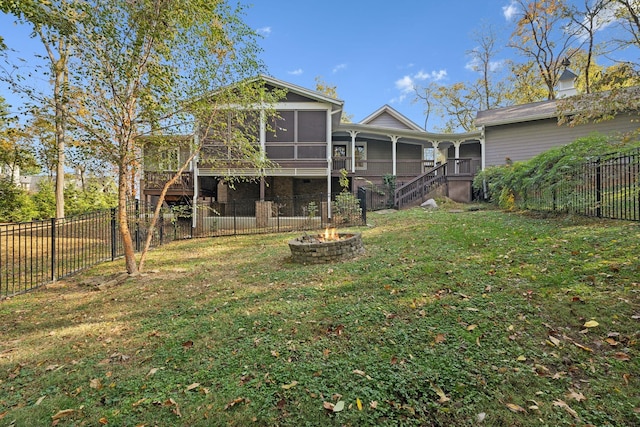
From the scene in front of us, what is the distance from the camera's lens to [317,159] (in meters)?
15.0

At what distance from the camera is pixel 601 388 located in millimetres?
2582

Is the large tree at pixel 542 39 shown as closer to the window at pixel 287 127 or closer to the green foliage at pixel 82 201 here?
the window at pixel 287 127

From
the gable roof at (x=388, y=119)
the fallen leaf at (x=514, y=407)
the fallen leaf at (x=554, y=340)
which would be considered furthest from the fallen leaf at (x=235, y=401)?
the gable roof at (x=388, y=119)

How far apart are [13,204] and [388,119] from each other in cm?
2106

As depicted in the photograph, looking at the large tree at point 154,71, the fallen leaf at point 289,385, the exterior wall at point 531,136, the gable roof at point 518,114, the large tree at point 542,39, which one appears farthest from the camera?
the large tree at point 542,39

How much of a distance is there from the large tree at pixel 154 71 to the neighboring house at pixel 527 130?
14523mm

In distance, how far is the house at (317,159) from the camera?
47.4 feet

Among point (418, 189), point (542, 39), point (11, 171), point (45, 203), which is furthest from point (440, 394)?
point (542, 39)

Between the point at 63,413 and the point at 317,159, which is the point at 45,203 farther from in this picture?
the point at 63,413

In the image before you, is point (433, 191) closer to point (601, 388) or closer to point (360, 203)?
point (360, 203)

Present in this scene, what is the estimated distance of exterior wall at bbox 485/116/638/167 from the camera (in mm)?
14836

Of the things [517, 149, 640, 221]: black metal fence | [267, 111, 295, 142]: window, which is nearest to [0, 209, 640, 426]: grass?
[517, 149, 640, 221]: black metal fence

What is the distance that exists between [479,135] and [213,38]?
16313 mm

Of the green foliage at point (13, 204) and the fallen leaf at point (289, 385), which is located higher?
the green foliage at point (13, 204)
